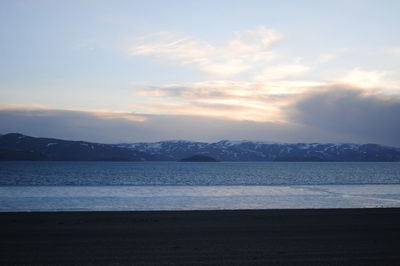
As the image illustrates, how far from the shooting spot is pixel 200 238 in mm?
12328

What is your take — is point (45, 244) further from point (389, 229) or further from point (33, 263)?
point (389, 229)

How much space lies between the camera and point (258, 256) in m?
9.69

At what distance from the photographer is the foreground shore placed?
9398mm

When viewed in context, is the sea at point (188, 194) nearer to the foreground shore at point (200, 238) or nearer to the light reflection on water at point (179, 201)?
the light reflection on water at point (179, 201)

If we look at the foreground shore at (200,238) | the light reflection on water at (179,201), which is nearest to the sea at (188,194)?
the light reflection on water at (179,201)

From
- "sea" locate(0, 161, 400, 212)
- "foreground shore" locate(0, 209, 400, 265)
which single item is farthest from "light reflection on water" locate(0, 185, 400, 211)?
"foreground shore" locate(0, 209, 400, 265)

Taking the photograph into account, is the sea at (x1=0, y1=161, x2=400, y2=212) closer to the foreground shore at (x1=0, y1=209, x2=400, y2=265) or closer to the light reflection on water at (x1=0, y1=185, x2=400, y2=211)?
the light reflection on water at (x1=0, y1=185, x2=400, y2=211)

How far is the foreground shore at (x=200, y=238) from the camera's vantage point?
9.40 metres

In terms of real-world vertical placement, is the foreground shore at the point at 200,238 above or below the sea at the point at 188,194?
Answer: above

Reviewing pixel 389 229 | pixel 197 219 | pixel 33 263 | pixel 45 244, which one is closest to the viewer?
pixel 33 263

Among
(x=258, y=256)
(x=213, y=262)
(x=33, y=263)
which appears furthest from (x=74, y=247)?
(x=258, y=256)

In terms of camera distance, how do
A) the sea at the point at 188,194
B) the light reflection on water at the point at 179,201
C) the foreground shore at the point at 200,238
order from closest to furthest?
the foreground shore at the point at 200,238 < the light reflection on water at the point at 179,201 < the sea at the point at 188,194

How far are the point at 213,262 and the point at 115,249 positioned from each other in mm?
2917

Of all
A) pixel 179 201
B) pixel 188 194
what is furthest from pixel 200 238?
pixel 188 194
